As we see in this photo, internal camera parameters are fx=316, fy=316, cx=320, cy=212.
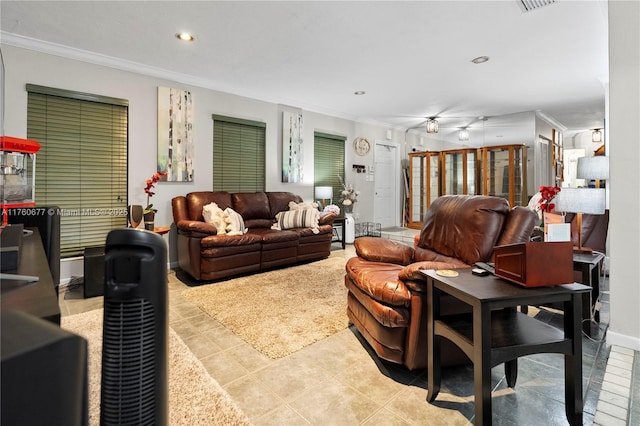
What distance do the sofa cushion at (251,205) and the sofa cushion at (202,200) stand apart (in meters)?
0.12

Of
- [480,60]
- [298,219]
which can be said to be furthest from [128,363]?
[480,60]

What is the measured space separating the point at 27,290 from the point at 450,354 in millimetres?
1914

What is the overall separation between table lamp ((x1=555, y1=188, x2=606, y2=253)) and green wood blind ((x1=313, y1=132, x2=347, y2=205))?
12.9 feet

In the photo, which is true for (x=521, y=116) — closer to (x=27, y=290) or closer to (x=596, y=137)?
(x=596, y=137)

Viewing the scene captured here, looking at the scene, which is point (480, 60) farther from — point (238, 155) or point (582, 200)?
point (238, 155)

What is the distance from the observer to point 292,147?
540 centimetres

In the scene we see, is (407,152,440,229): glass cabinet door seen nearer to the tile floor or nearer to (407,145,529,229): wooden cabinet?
(407,145,529,229): wooden cabinet

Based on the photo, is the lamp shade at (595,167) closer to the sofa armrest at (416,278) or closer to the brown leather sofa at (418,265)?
the brown leather sofa at (418,265)

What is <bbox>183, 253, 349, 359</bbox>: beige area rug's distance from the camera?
89.7 inches

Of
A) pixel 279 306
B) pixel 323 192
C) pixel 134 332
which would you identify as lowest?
pixel 279 306

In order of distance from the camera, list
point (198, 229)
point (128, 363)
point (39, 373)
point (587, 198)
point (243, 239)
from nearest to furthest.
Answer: point (39, 373) < point (128, 363) < point (587, 198) < point (198, 229) < point (243, 239)

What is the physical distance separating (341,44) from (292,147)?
233 centimetres

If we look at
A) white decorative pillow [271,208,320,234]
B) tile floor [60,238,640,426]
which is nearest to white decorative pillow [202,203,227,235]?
white decorative pillow [271,208,320,234]

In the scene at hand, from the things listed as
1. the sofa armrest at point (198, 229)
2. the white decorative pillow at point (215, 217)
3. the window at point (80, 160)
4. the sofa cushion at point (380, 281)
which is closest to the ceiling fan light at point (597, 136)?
the sofa cushion at point (380, 281)
